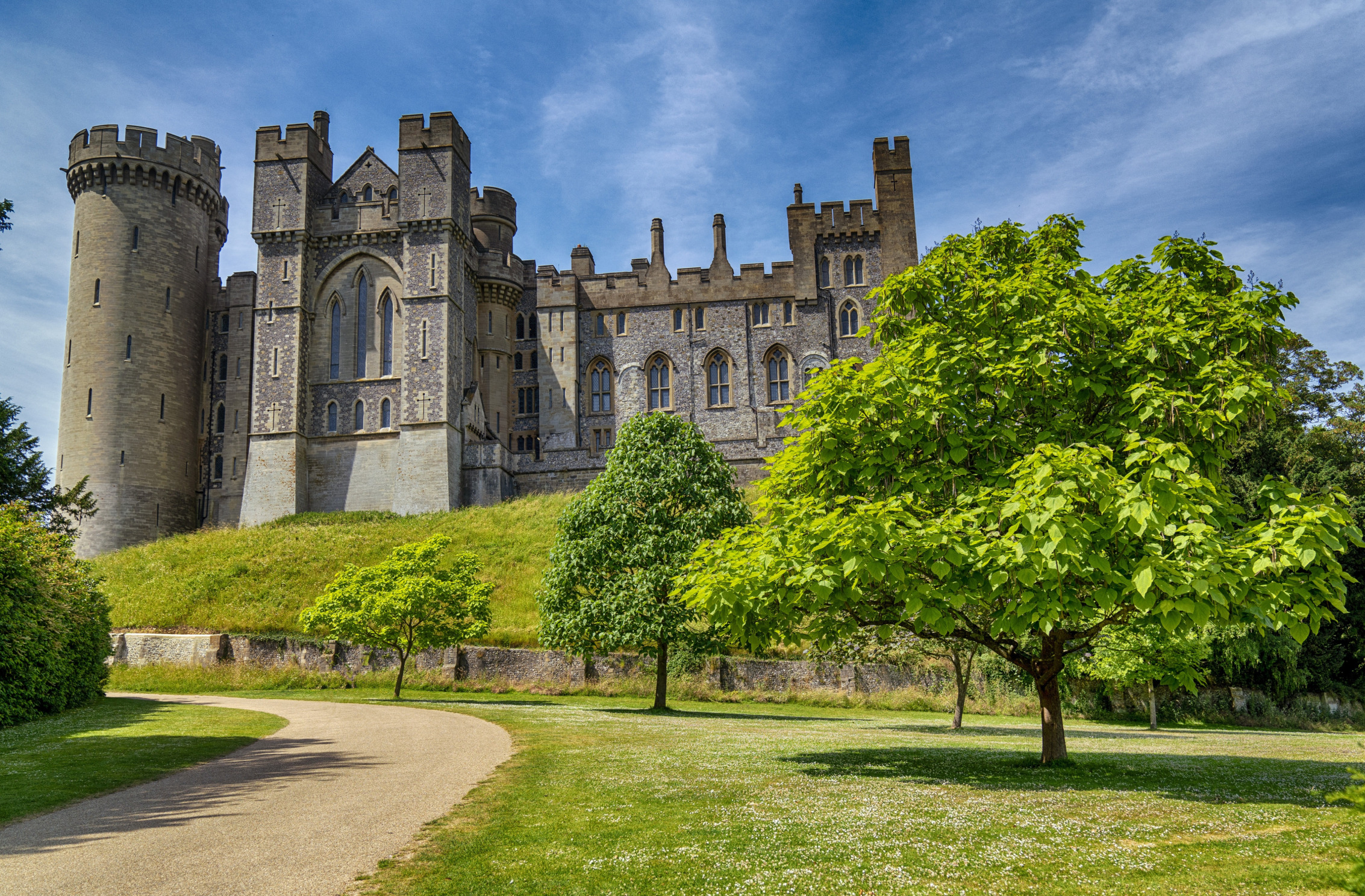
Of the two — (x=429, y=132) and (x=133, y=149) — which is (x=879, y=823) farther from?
(x=133, y=149)

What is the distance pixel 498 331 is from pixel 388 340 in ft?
26.9

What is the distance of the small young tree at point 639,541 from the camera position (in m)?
25.1

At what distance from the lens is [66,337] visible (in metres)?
60.0

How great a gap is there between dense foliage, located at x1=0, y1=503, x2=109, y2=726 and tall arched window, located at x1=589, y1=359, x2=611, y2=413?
41833 millimetres

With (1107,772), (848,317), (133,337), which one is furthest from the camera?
(848,317)

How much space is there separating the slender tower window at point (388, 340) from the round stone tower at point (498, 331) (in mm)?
6192

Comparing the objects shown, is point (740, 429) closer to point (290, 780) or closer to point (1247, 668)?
point (1247, 668)

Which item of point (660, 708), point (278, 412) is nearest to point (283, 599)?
point (660, 708)

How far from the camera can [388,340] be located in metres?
60.0

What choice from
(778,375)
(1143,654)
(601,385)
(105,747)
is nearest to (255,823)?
(105,747)

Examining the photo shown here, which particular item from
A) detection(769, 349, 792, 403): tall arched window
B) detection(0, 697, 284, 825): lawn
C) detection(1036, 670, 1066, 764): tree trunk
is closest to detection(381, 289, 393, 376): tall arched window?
detection(769, 349, 792, 403): tall arched window

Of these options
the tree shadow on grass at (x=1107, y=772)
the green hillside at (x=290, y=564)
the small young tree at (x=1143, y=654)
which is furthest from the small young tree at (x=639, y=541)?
the small young tree at (x=1143, y=654)

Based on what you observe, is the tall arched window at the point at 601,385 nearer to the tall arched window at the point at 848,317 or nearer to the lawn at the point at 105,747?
the tall arched window at the point at 848,317

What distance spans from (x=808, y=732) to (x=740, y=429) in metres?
43.6
